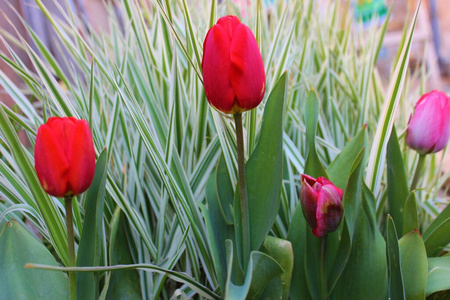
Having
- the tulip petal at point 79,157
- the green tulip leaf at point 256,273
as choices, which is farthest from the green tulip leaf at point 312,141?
the tulip petal at point 79,157

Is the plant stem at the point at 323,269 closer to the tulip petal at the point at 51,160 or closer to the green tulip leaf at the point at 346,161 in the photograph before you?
the green tulip leaf at the point at 346,161

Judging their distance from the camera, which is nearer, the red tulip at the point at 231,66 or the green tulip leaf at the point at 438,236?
the red tulip at the point at 231,66

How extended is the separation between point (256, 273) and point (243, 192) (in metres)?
0.07

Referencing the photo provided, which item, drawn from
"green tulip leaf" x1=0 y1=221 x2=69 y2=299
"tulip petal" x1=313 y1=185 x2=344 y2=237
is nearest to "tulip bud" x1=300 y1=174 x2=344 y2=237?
"tulip petal" x1=313 y1=185 x2=344 y2=237

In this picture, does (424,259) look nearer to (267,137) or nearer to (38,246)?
(267,137)

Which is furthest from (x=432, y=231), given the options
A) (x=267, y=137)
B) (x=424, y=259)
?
(x=267, y=137)

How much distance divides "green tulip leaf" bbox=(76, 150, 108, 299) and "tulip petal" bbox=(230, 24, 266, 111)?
125 millimetres

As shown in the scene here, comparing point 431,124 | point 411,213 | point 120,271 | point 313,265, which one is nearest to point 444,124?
point 431,124

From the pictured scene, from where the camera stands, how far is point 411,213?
41cm

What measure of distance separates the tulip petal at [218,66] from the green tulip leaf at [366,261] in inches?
7.5

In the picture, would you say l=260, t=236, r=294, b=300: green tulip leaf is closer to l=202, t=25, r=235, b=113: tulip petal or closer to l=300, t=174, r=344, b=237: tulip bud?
l=300, t=174, r=344, b=237: tulip bud

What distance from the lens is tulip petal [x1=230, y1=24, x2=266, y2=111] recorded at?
29 centimetres

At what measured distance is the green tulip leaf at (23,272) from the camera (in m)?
0.34

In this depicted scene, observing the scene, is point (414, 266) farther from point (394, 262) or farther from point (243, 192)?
point (243, 192)
